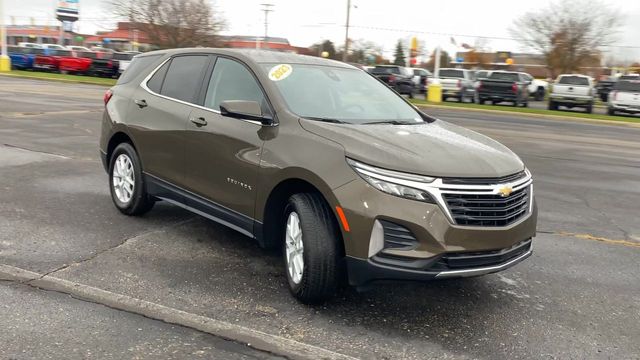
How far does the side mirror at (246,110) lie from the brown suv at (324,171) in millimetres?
11

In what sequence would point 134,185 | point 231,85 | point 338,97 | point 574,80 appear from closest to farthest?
1. point 338,97
2. point 231,85
3. point 134,185
4. point 574,80

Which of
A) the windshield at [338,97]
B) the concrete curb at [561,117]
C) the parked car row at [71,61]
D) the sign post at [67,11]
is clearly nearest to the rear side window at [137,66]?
the windshield at [338,97]

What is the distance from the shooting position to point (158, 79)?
19.0 feet

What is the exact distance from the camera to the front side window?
464 centimetres

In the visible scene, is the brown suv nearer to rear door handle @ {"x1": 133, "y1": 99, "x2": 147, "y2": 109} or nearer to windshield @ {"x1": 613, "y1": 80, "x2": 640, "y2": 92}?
rear door handle @ {"x1": 133, "y1": 99, "x2": 147, "y2": 109}

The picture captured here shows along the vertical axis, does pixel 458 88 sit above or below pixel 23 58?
below

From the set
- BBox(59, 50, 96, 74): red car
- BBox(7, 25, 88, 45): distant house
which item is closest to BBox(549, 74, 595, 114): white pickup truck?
BBox(59, 50, 96, 74): red car

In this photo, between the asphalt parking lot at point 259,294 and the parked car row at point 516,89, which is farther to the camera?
the parked car row at point 516,89

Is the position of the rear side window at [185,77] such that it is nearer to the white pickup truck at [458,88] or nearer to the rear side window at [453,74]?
the white pickup truck at [458,88]

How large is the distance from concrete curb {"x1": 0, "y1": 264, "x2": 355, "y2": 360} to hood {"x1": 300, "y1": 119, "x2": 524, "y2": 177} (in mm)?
1209

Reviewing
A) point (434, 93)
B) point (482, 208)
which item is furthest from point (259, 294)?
point (434, 93)

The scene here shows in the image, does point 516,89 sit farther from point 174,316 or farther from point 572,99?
point 174,316

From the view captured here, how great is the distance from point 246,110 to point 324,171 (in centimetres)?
85

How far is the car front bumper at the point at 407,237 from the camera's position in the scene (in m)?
3.49
